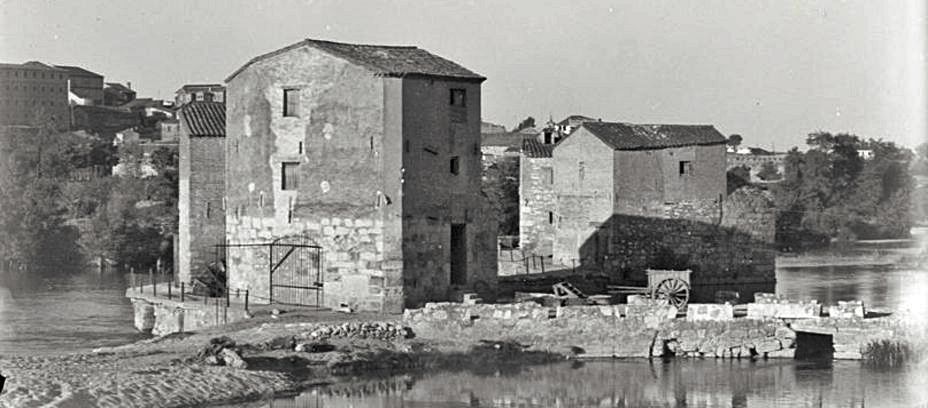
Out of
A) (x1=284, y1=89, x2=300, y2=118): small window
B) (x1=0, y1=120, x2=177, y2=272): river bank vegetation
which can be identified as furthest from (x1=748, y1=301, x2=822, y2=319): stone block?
(x1=0, y1=120, x2=177, y2=272): river bank vegetation

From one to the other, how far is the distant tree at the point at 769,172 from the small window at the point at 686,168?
39186 mm

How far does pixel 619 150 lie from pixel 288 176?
17.1 m

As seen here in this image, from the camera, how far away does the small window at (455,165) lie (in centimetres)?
3531

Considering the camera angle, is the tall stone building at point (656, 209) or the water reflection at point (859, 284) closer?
the water reflection at point (859, 284)

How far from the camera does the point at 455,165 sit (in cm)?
3538

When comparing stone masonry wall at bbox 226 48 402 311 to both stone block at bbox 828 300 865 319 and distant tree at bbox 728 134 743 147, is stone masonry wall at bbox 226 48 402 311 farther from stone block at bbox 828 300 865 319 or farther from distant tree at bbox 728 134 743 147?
distant tree at bbox 728 134 743 147

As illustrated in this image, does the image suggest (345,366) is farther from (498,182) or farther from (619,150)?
(498,182)

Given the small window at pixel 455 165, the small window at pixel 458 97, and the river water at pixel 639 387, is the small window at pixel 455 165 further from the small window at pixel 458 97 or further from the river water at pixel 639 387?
the river water at pixel 639 387

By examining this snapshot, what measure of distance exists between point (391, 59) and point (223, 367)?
10.4 metres

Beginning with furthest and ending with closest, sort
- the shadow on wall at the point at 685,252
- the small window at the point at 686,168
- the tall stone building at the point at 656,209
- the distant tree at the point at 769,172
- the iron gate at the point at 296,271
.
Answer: the distant tree at the point at 769,172
the small window at the point at 686,168
the tall stone building at the point at 656,209
the shadow on wall at the point at 685,252
the iron gate at the point at 296,271

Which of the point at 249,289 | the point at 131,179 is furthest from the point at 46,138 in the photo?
the point at 249,289

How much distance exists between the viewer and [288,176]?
3553cm

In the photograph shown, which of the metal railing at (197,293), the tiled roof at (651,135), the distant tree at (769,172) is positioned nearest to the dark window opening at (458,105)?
the metal railing at (197,293)

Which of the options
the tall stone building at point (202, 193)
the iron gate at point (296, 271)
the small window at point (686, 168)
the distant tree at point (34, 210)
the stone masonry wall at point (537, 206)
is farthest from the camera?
the distant tree at point (34, 210)
